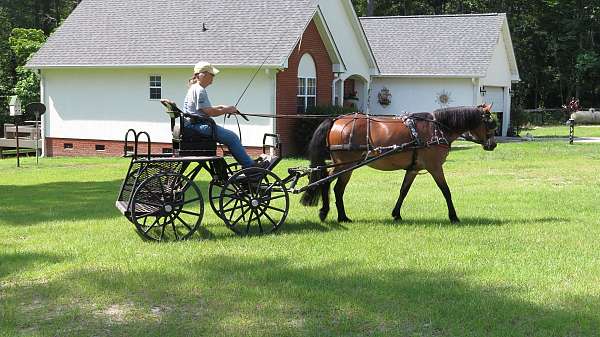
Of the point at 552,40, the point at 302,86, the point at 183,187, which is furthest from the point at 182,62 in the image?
the point at 552,40

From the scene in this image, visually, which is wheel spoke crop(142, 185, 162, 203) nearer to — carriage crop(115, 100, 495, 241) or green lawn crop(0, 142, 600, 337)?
carriage crop(115, 100, 495, 241)

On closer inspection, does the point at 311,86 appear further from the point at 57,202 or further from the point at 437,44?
the point at 57,202

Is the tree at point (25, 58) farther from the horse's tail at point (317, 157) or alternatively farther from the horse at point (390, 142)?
the horse at point (390, 142)

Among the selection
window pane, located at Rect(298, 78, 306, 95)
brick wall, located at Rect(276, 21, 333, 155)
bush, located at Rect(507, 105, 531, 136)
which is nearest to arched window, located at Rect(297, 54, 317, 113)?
window pane, located at Rect(298, 78, 306, 95)

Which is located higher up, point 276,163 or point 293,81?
point 293,81

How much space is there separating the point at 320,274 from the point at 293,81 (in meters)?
17.9

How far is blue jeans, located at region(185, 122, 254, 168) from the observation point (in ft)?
30.8

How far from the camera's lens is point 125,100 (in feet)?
87.6

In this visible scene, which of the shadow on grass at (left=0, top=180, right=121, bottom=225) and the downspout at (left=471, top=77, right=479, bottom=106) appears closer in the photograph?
the shadow on grass at (left=0, top=180, right=121, bottom=225)

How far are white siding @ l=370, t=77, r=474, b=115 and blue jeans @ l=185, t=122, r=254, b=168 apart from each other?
22.2 metres

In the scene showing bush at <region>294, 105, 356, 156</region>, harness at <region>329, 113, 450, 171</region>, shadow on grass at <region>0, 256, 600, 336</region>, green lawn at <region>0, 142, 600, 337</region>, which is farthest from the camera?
bush at <region>294, 105, 356, 156</region>

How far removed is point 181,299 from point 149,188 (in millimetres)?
2908

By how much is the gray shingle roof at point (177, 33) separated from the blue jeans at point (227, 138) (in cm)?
1372

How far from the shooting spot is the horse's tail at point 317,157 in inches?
406
